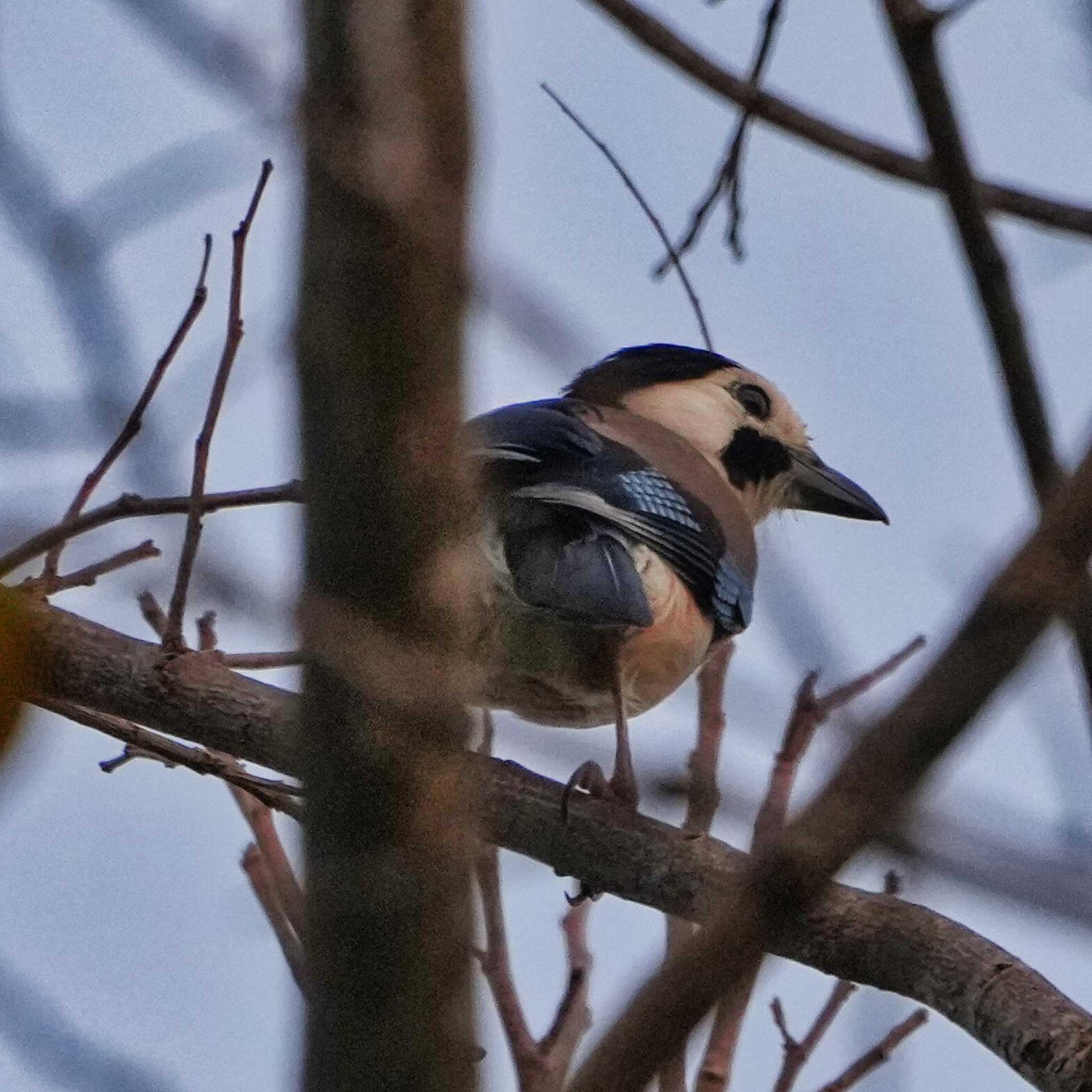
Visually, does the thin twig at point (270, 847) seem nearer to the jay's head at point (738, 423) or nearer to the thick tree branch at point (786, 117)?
the thick tree branch at point (786, 117)

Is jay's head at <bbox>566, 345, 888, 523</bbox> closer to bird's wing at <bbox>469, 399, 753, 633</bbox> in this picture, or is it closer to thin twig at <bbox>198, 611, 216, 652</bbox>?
bird's wing at <bbox>469, 399, 753, 633</bbox>

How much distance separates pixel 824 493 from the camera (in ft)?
17.0

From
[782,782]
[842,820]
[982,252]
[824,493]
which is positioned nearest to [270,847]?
[782,782]

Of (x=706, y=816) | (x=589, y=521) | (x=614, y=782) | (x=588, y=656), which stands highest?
(x=589, y=521)

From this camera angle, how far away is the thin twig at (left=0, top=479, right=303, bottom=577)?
2.20m

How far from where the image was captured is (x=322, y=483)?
4.43 ft

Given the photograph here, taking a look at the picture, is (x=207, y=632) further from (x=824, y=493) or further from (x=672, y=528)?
(x=824, y=493)

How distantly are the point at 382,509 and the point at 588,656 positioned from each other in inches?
97.3

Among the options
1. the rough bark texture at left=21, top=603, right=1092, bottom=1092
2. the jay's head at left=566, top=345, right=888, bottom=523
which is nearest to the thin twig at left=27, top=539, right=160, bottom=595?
the rough bark texture at left=21, top=603, right=1092, bottom=1092

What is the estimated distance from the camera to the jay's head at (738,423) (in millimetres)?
5180

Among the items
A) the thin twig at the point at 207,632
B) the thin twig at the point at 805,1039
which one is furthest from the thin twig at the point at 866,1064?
the thin twig at the point at 207,632

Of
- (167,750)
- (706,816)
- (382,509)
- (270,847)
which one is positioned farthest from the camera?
(270,847)

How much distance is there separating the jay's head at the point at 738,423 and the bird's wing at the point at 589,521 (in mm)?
869

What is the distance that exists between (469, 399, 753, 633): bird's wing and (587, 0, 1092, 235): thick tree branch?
1.16m
